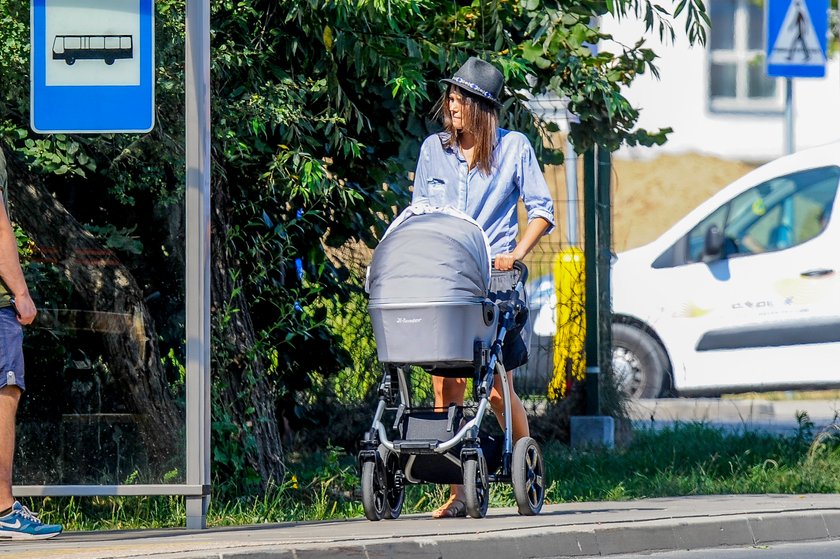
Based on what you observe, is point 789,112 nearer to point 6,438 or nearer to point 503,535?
point 503,535

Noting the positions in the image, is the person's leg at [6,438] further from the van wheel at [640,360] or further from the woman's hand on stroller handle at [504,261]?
the van wheel at [640,360]

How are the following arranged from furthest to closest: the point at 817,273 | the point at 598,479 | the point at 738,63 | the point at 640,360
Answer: the point at 738,63
the point at 640,360
the point at 817,273
the point at 598,479

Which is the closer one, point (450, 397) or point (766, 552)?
point (766, 552)

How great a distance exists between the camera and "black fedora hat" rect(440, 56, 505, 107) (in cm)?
709

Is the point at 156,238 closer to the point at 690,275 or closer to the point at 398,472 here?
the point at 398,472

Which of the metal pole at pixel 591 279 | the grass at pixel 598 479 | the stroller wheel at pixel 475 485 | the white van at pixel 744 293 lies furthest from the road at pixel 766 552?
the white van at pixel 744 293

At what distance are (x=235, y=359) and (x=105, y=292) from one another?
4.37 ft

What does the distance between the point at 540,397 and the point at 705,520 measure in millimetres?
3653

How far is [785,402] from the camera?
54.3 ft

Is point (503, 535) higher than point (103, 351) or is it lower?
lower

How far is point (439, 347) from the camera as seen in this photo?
6562 millimetres

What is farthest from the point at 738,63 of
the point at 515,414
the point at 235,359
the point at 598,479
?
the point at 515,414

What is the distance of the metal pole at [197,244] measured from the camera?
21.9 ft

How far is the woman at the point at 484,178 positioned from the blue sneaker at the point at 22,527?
175 cm
